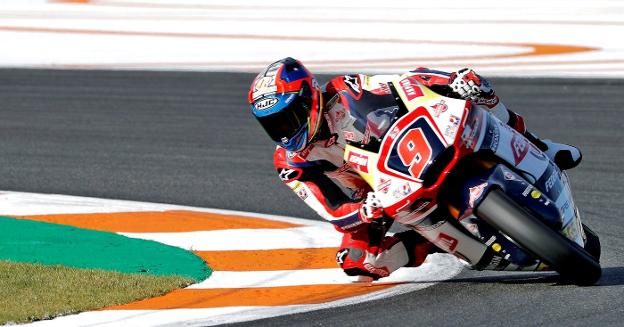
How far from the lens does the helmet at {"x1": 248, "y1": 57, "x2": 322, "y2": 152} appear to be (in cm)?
679

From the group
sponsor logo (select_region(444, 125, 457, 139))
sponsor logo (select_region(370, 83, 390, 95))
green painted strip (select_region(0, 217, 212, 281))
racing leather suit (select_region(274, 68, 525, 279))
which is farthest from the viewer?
green painted strip (select_region(0, 217, 212, 281))

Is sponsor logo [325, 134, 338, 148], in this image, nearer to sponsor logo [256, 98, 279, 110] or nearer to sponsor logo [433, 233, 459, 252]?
sponsor logo [256, 98, 279, 110]

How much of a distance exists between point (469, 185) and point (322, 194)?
87 centimetres

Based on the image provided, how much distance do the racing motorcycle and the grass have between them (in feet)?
4.27

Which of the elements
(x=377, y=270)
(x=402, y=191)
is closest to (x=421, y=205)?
(x=402, y=191)

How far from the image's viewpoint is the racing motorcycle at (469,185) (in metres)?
6.57

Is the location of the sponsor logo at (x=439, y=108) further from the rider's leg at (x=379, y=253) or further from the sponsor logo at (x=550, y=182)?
the rider's leg at (x=379, y=253)

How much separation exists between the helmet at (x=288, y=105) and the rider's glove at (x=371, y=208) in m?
0.44

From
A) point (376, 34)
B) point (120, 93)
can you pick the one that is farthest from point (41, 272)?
point (376, 34)

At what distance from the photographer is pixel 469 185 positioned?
669 cm

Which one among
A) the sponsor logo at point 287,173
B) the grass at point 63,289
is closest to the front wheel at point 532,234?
the sponsor logo at point 287,173

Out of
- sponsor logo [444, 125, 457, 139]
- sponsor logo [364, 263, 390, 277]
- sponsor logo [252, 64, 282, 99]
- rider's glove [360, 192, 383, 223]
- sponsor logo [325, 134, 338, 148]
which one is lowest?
sponsor logo [364, 263, 390, 277]

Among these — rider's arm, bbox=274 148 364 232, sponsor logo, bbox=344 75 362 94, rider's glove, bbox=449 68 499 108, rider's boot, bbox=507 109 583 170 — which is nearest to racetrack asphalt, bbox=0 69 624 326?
rider's arm, bbox=274 148 364 232

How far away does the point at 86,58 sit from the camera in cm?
2195
